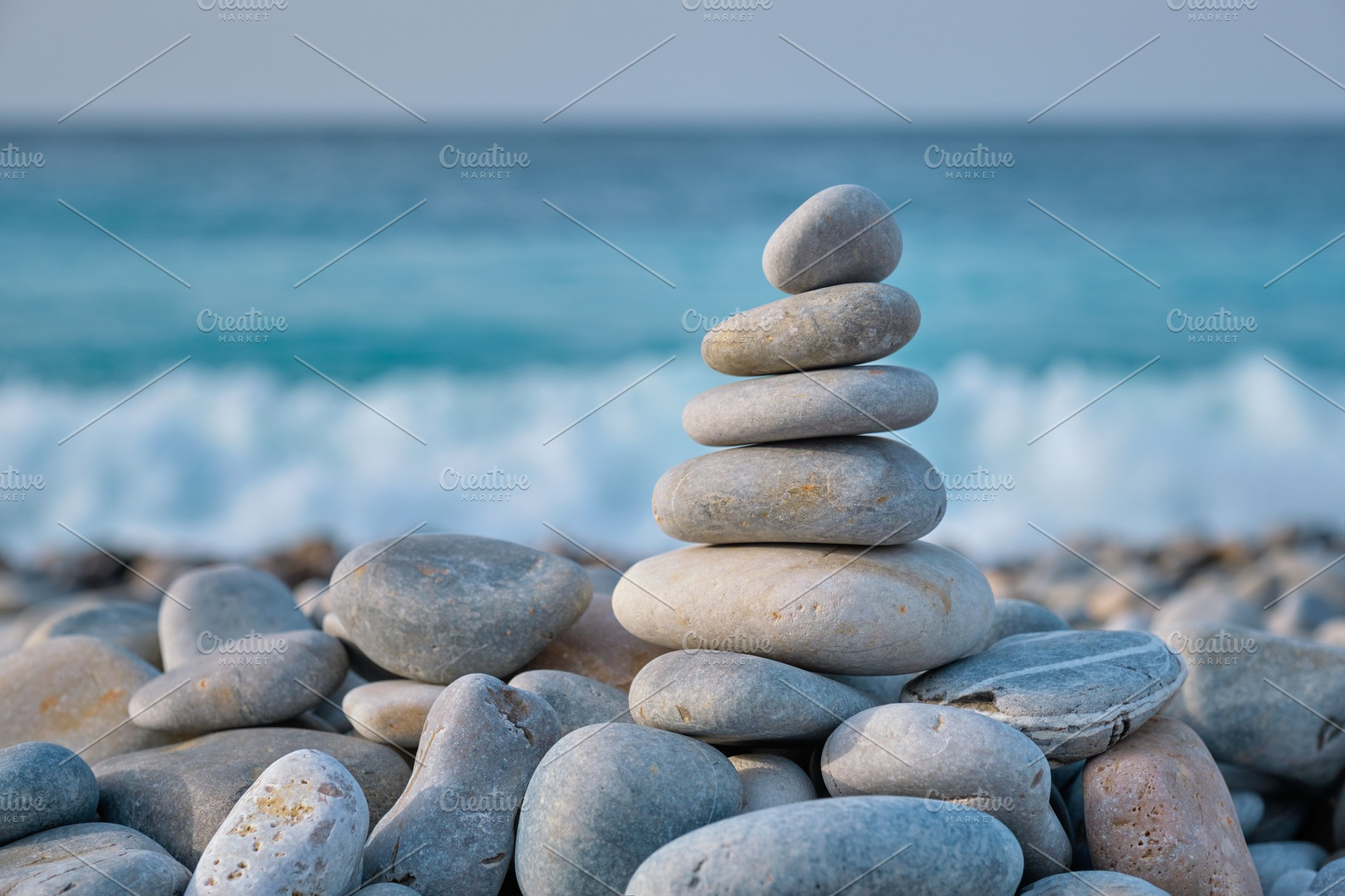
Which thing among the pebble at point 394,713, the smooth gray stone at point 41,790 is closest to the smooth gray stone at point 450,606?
the pebble at point 394,713

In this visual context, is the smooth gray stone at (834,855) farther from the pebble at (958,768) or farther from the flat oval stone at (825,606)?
the flat oval stone at (825,606)

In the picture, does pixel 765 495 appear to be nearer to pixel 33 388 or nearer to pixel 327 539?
pixel 327 539

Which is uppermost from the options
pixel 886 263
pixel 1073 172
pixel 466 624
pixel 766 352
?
pixel 886 263

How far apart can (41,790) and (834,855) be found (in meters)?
2.61

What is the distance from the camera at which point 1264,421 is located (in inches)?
552

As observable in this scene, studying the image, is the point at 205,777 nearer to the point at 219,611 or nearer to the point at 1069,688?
the point at 219,611

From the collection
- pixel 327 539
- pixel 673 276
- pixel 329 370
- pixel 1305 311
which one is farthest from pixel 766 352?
pixel 1305 311

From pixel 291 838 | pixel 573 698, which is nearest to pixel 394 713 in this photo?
pixel 573 698

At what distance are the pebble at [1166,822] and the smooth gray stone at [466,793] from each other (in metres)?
1.89

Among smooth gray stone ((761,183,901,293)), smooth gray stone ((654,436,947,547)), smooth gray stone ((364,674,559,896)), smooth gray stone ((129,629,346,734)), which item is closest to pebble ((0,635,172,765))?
smooth gray stone ((129,629,346,734))

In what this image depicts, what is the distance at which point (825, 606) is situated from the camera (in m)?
3.39

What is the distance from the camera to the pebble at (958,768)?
9.43 ft

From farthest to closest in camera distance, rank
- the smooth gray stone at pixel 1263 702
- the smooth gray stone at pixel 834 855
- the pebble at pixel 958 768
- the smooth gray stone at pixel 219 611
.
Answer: the smooth gray stone at pixel 219 611 → the smooth gray stone at pixel 1263 702 → the pebble at pixel 958 768 → the smooth gray stone at pixel 834 855

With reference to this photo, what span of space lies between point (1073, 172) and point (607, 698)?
2464 centimetres
